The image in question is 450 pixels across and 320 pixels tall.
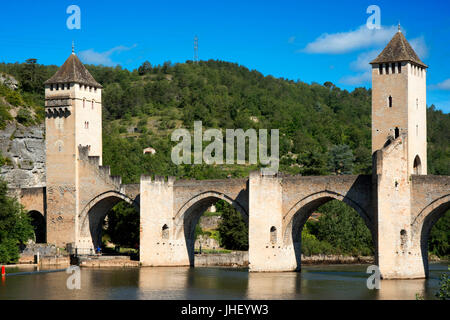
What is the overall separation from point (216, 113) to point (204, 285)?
50.7 m

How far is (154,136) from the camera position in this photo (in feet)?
Answer: 253

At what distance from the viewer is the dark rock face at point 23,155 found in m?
46.6

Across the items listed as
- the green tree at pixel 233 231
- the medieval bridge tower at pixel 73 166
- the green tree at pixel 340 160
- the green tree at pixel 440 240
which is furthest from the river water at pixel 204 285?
the green tree at pixel 340 160

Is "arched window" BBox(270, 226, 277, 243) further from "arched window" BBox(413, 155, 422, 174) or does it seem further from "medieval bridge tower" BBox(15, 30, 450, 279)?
"arched window" BBox(413, 155, 422, 174)

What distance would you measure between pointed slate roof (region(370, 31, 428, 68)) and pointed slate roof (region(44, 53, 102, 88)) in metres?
16.3

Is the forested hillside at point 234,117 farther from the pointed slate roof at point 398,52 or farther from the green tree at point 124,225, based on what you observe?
the pointed slate roof at point 398,52

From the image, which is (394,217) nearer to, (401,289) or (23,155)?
(401,289)

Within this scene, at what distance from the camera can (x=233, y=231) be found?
48125 mm

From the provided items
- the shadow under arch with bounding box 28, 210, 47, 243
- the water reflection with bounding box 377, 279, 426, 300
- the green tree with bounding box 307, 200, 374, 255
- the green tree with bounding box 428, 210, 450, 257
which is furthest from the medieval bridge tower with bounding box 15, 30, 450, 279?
the green tree with bounding box 428, 210, 450, 257

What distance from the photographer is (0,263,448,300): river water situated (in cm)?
2808

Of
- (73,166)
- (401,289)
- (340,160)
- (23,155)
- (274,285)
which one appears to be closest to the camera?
(401,289)

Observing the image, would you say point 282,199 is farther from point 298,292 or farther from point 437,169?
point 437,169

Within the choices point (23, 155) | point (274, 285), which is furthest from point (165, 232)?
point (23, 155)
